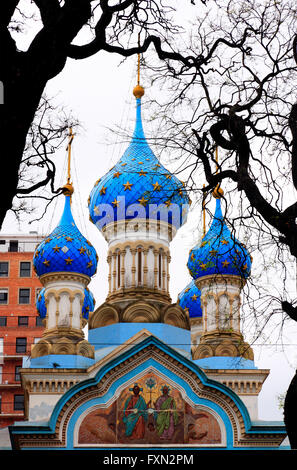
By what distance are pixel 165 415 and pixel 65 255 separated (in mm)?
6980

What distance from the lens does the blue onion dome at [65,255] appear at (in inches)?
1094

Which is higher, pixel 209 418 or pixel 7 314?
pixel 7 314

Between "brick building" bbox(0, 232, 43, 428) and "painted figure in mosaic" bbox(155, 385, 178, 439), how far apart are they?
2786cm

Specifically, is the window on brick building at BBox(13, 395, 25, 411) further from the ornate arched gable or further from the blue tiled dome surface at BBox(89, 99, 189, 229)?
the ornate arched gable

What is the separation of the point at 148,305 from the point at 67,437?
549 centimetres

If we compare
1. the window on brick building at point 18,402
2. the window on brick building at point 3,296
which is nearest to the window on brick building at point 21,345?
the window on brick building at point 3,296

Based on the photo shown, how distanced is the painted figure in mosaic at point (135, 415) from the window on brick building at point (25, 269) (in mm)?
30842

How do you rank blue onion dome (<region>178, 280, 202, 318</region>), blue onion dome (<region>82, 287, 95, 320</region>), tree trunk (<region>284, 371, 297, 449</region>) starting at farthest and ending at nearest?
blue onion dome (<region>178, 280, 202, 318</region>)
blue onion dome (<region>82, 287, 95, 320</region>)
tree trunk (<region>284, 371, 297, 449</region>)

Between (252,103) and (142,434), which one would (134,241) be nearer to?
(142,434)

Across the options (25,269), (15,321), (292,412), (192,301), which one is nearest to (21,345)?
(15,321)

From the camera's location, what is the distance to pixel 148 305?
2670 cm

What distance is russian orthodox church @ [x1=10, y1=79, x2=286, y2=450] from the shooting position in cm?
2267

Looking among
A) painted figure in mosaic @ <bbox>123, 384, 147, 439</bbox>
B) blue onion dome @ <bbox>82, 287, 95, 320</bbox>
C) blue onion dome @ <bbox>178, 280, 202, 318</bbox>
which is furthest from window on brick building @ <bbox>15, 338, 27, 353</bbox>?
painted figure in mosaic @ <bbox>123, 384, 147, 439</bbox>
